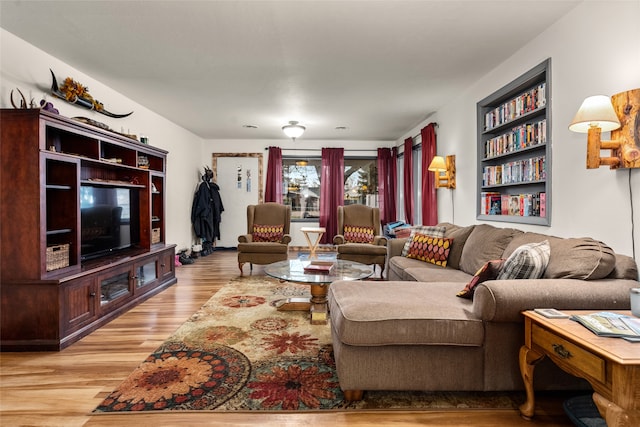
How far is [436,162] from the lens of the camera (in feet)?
14.3

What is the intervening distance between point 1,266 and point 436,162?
14.4 feet

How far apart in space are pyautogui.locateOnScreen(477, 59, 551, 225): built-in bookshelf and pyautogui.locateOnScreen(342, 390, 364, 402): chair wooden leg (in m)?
2.08

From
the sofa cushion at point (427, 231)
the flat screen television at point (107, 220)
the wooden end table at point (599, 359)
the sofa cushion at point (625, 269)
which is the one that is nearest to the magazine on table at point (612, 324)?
the wooden end table at point (599, 359)

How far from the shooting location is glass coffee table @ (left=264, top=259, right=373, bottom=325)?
2.95 m

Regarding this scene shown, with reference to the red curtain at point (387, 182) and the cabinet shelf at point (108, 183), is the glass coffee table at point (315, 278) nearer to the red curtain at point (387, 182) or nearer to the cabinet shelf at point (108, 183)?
the cabinet shelf at point (108, 183)

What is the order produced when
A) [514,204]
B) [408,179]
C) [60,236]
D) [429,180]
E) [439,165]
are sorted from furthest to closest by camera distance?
[408,179], [429,180], [439,165], [514,204], [60,236]

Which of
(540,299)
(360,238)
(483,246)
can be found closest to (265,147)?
(360,238)

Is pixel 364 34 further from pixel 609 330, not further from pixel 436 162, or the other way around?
pixel 609 330

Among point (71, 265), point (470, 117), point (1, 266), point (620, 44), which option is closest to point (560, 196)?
point (620, 44)

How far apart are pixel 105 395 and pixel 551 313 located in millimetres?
2353

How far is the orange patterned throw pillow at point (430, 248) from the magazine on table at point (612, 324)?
189 cm

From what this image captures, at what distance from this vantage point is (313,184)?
770cm

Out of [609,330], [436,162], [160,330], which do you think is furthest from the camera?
[436,162]

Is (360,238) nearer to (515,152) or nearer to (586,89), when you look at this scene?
(515,152)
